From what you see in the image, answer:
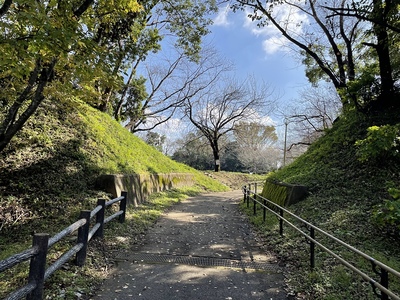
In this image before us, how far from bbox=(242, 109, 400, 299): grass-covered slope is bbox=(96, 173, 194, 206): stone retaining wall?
3905 mm

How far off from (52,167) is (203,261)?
4.96 metres

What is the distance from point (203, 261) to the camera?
5023 millimetres

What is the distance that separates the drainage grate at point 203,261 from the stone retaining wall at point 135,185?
10.1ft

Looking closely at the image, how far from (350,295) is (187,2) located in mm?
13251

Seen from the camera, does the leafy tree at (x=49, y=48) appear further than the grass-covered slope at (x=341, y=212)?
Yes

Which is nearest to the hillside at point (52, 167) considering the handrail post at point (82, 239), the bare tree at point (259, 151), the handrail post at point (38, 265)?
the handrail post at point (82, 239)

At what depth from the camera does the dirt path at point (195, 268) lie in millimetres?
3824

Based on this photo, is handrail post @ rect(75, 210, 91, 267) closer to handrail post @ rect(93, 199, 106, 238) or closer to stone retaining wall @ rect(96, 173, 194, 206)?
handrail post @ rect(93, 199, 106, 238)

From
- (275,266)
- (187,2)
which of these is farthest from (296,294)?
(187,2)

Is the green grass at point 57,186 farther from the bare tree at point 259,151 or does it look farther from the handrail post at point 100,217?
the bare tree at point 259,151

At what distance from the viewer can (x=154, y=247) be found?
18.7 ft

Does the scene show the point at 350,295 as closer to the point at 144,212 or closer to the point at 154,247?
→ the point at 154,247

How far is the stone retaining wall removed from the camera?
7848 mm

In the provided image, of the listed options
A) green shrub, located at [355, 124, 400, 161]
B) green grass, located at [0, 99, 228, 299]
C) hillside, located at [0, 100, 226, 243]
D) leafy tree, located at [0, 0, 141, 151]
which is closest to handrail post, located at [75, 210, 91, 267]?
green grass, located at [0, 99, 228, 299]
